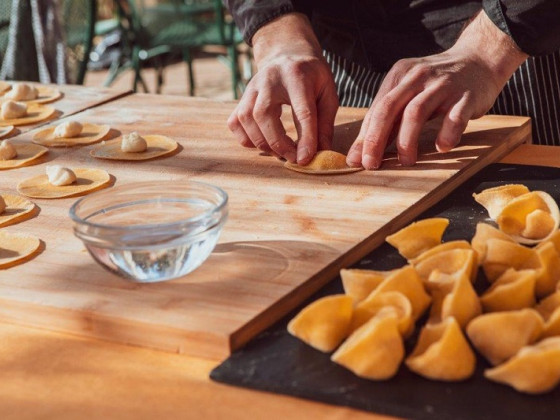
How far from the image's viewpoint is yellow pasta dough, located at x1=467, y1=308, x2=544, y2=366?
922mm

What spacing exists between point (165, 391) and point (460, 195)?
767mm

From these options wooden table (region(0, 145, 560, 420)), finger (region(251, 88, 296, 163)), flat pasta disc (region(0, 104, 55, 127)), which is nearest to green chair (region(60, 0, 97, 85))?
flat pasta disc (region(0, 104, 55, 127))

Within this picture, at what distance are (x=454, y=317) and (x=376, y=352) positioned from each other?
0.11 meters

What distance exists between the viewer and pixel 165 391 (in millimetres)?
977

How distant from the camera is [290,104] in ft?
6.05

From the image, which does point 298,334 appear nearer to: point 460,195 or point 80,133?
point 460,195

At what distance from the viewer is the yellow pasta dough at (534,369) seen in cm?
88

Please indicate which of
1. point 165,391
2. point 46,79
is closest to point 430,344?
point 165,391

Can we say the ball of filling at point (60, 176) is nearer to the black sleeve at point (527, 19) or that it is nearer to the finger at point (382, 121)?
the finger at point (382, 121)

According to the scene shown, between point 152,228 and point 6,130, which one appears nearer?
point 152,228

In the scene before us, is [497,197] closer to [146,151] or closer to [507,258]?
[507,258]

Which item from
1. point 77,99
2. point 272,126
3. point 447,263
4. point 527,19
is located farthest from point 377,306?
point 77,99

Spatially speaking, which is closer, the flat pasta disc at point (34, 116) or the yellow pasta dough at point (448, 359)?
the yellow pasta dough at point (448, 359)

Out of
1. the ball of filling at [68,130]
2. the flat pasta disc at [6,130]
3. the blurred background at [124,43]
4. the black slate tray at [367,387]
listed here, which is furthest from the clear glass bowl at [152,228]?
the blurred background at [124,43]
